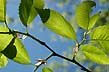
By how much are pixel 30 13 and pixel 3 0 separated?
6 cm

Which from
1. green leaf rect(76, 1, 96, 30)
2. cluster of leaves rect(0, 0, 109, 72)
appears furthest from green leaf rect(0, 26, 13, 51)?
green leaf rect(76, 1, 96, 30)

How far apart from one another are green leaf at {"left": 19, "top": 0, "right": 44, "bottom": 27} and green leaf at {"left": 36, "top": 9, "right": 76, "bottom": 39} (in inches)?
0.6

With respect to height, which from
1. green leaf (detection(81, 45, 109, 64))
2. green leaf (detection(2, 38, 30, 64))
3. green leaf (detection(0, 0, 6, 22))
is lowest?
green leaf (detection(81, 45, 109, 64))

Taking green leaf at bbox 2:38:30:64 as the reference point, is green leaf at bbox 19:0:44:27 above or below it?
above

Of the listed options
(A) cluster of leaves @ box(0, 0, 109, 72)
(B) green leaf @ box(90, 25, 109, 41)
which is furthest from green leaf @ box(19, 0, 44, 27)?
(B) green leaf @ box(90, 25, 109, 41)

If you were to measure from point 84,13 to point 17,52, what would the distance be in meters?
0.17

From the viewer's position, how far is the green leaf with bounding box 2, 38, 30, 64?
21.8 inches

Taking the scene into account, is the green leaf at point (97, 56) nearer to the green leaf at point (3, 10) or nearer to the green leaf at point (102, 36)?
the green leaf at point (102, 36)

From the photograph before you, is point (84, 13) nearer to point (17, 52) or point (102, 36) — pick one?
point (102, 36)

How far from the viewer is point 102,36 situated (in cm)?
62

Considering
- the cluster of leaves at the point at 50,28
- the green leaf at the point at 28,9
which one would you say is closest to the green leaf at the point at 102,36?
the cluster of leaves at the point at 50,28

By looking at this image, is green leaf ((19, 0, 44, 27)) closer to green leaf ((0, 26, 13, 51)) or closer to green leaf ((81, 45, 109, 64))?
green leaf ((0, 26, 13, 51))

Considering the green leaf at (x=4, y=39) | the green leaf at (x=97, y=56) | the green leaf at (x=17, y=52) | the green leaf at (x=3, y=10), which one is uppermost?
the green leaf at (x=3, y=10)

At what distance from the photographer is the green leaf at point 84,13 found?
60cm
